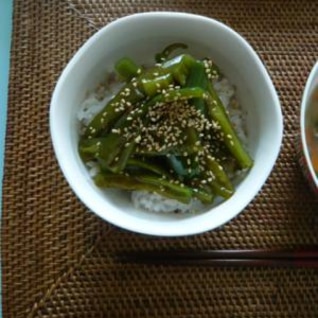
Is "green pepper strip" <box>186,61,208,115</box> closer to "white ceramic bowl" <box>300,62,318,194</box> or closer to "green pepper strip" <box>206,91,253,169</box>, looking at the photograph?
"green pepper strip" <box>206,91,253,169</box>

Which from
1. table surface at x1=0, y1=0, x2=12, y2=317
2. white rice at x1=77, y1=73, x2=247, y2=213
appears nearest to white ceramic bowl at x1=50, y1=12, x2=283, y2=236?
white rice at x1=77, y1=73, x2=247, y2=213

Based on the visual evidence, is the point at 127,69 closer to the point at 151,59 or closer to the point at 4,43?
the point at 151,59

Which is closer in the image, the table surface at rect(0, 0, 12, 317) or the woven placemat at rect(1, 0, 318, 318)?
the woven placemat at rect(1, 0, 318, 318)

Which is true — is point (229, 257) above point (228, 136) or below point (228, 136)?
below

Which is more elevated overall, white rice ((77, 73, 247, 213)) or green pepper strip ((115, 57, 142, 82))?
green pepper strip ((115, 57, 142, 82))

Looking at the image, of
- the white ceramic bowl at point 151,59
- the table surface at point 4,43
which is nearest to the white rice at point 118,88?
the white ceramic bowl at point 151,59

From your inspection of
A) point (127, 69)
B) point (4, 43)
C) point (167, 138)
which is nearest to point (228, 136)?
point (167, 138)

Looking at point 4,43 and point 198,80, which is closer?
point 198,80
